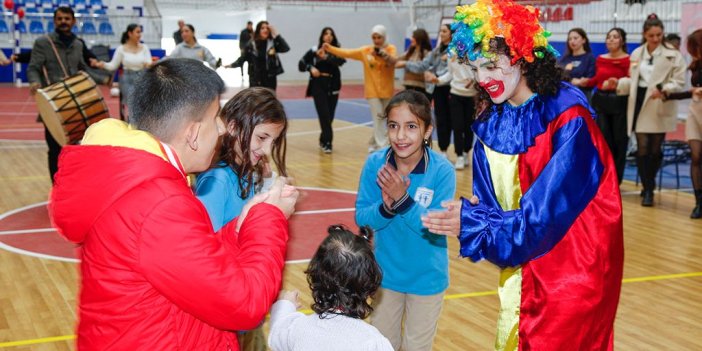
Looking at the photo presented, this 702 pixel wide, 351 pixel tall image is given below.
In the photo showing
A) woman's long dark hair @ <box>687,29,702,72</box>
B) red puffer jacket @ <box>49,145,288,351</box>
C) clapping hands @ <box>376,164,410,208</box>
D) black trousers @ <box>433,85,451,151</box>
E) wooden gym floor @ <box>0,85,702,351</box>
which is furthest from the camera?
black trousers @ <box>433,85,451,151</box>

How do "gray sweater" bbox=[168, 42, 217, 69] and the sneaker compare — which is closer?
the sneaker

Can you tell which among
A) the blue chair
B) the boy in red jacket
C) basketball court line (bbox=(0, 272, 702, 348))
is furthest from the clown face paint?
the blue chair

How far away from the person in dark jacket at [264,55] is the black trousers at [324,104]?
3.19ft

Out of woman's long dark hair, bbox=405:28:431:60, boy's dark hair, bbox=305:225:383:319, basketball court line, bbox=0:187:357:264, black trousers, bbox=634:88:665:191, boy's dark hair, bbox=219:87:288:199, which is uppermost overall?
woman's long dark hair, bbox=405:28:431:60

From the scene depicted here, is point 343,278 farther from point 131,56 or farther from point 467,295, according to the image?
→ point 131,56

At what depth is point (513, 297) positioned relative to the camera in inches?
131

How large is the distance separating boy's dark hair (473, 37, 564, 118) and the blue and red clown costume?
0.03 metres

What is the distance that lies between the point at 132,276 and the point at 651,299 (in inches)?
203

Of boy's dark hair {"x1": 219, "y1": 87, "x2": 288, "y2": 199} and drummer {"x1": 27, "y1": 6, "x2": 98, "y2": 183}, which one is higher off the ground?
drummer {"x1": 27, "y1": 6, "x2": 98, "y2": 183}

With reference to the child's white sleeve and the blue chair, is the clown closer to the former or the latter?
the child's white sleeve

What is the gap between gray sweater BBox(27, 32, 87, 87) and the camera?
9.80 meters

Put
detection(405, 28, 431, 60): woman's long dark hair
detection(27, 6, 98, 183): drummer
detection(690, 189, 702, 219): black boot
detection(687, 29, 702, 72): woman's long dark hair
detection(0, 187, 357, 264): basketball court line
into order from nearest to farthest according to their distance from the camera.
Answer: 1. detection(0, 187, 357, 264): basketball court line
2. detection(687, 29, 702, 72): woman's long dark hair
3. detection(690, 189, 702, 219): black boot
4. detection(27, 6, 98, 183): drummer
5. detection(405, 28, 431, 60): woman's long dark hair

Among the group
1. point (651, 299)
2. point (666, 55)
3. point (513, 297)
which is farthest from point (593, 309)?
point (666, 55)

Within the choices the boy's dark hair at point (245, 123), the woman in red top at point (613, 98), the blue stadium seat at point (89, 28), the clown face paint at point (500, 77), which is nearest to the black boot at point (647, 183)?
the woman in red top at point (613, 98)
